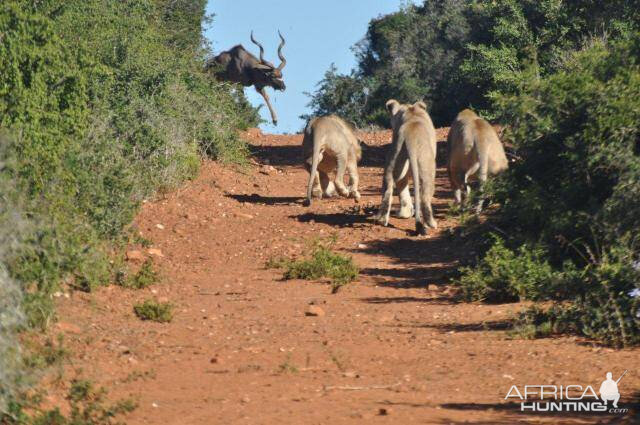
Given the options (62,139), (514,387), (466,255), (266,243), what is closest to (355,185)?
(266,243)

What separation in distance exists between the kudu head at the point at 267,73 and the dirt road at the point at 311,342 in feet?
51.6

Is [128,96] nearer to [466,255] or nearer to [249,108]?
[466,255]

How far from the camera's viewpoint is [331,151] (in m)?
17.7

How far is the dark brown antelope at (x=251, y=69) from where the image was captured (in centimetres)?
3167

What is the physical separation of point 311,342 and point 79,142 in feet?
12.3

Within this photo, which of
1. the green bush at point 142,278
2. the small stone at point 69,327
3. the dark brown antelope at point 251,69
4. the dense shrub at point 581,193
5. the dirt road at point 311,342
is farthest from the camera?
the dark brown antelope at point 251,69

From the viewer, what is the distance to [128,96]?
17484 mm

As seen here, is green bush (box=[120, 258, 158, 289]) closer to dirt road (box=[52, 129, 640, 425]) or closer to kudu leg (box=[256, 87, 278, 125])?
dirt road (box=[52, 129, 640, 425])

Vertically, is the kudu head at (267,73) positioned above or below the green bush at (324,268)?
above

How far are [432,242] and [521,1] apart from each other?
10.7 metres

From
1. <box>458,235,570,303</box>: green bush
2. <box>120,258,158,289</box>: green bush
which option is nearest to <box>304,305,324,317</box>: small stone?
<box>458,235,570,303</box>: green bush

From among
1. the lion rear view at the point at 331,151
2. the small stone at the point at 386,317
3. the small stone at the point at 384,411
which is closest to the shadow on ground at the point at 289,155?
the lion rear view at the point at 331,151

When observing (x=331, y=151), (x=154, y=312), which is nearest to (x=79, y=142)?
(x=154, y=312)

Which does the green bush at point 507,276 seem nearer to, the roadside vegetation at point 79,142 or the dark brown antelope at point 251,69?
the roadside vegetation at point 79,142
